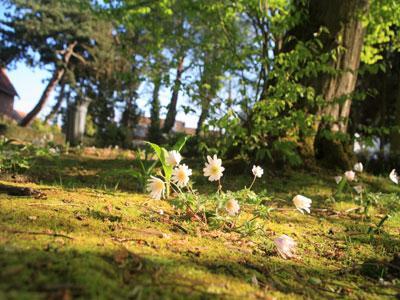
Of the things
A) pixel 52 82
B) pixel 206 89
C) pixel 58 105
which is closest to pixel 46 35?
pixel 52 82

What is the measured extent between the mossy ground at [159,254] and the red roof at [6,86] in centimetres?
4025

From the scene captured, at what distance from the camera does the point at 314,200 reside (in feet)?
14.5

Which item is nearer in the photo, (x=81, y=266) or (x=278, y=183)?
(x=81, y=266)

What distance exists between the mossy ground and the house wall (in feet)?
131

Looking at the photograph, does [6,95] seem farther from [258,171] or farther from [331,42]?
[258,171]

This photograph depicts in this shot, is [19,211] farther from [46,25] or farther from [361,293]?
[46,25]

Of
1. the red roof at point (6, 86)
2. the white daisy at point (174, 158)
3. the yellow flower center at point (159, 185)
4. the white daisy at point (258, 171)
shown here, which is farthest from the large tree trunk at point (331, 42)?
the red roof at point (6, 86)

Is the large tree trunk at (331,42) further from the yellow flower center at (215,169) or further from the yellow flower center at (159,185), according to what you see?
the yellow flower center at (159,185)

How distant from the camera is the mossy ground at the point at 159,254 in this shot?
1.43 m

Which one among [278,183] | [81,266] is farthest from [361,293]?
[278,183]

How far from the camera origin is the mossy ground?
143 centimetres

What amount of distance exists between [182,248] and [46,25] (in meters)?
29.6

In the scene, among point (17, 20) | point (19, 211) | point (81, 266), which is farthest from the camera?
point (17, 20)

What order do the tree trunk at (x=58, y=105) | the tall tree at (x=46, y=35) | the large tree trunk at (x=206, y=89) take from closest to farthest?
the large tree trunk at (x=206, y=89), the tall tree at (x=46, y=35), the tree trunk at (x=58, y=105)
